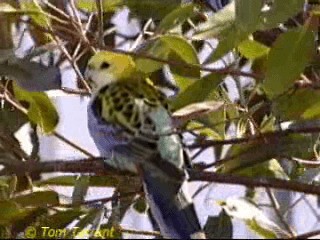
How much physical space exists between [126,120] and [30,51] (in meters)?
0.15

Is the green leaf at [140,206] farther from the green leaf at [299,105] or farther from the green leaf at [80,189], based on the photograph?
the green leaf at [299,105]

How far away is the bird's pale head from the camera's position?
1034mm

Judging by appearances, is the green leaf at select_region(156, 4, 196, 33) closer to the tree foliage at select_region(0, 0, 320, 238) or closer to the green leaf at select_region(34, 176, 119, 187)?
the tree foliage at select_region(0, 0, 320, 238)

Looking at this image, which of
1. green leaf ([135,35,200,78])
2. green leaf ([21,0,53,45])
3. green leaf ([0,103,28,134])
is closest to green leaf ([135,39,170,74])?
green leaf ([135,35,200,78])

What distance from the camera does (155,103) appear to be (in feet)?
3.24

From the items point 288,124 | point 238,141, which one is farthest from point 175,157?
point 288,124

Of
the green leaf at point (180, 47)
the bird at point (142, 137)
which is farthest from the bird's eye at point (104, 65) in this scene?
the green leaf at point (180, 47)

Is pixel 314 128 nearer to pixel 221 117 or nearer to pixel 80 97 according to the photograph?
pixel 221 117

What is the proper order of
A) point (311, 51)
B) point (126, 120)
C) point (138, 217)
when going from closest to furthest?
1. point (311, 51)
2. point (126, 120)
3. point (138, 217)

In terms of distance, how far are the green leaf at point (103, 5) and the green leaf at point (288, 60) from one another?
0.31 metres

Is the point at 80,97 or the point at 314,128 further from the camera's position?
the point at 80,97

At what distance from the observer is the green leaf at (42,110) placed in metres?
1.05

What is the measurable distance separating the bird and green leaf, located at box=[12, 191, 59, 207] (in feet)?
0.25

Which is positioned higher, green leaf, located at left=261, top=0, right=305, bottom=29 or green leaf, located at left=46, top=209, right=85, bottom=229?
green leaf, located at left=261, top=0, right=305, bottom=29
